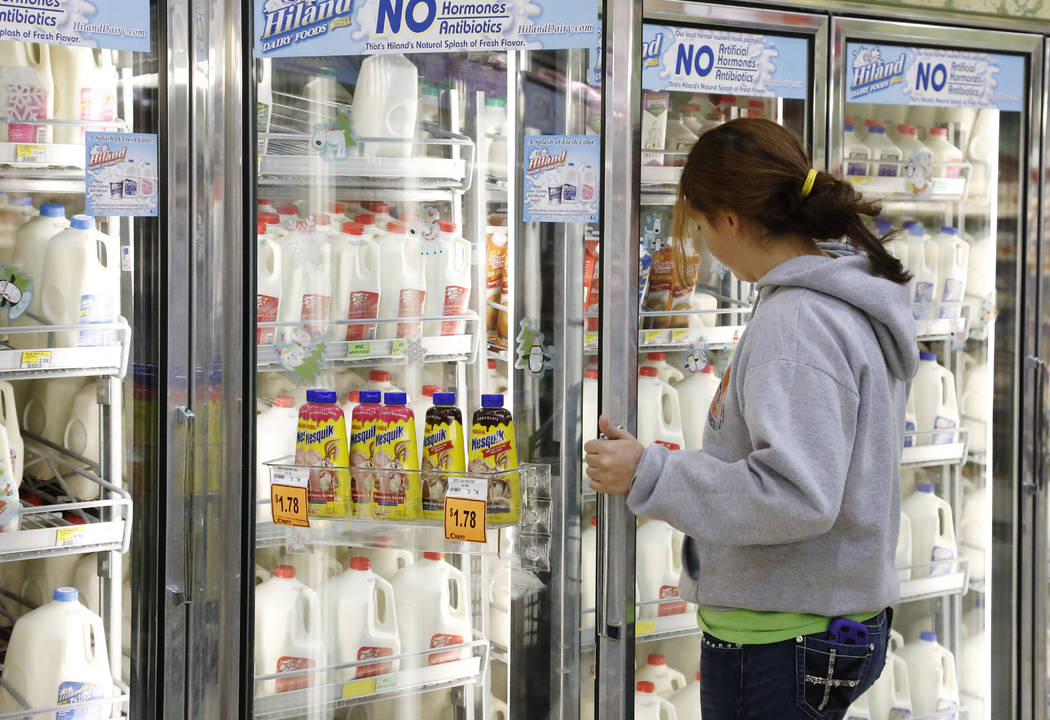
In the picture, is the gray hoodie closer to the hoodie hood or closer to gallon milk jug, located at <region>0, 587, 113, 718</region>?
the hoodie hood

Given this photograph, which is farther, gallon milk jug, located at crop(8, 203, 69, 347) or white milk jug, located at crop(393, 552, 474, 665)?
white milk jug, located at crop(393, 552, 474, 665)

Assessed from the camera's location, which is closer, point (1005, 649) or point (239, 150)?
point (239, 150)

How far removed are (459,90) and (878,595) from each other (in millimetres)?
1308

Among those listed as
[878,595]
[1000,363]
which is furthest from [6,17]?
[1000,363]

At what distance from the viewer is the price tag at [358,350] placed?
2281mm

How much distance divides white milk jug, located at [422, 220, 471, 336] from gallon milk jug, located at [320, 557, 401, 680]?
0.60 meters

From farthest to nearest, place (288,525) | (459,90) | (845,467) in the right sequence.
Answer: (459,90) → (288,525) → (845,467)

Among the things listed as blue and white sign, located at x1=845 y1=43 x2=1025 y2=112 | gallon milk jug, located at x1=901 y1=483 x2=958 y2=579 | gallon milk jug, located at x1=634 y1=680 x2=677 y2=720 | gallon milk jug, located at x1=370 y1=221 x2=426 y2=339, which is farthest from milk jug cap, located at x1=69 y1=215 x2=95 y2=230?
gallon milk jug, located at x1=901 y1=483 x2=958 y2=579

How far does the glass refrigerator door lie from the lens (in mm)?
3002

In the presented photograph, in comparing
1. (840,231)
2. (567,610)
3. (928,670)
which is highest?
(840,231)

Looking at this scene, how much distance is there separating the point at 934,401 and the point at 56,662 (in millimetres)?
2416

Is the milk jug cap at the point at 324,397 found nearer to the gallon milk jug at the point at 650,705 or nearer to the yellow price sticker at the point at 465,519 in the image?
the yellow price sticker at the point at 465,519

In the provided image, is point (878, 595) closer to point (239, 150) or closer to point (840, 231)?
point (840, 231)

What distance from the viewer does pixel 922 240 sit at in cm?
312
